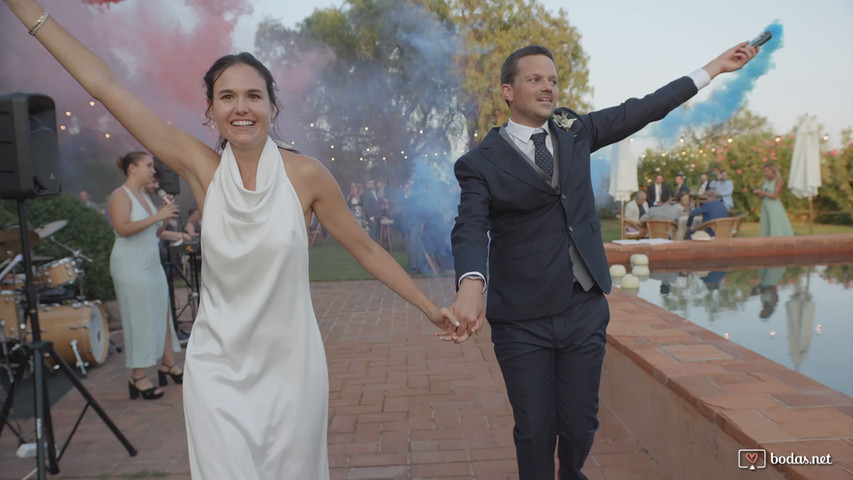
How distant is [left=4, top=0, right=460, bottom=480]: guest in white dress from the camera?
2010 mm

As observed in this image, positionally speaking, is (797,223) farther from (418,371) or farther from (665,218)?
(418,371)

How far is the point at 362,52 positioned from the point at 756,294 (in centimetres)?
1143

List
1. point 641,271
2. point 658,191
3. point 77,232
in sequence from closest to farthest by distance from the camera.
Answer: point 77,232, point 641,271, point 658,191

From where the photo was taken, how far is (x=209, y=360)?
6.75 feet

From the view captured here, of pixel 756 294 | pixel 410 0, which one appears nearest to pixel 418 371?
pixel 756 294

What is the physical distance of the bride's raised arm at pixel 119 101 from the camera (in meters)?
2.24

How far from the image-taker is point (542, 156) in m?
2.74

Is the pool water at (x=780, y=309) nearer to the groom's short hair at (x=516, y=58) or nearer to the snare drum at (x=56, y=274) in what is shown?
the groom's short hair at (x=516, y=58)

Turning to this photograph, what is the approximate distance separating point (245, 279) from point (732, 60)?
2.38m

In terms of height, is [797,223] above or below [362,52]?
below

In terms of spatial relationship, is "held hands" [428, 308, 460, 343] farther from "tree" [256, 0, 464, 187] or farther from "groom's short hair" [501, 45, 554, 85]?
"tree" [256, 0, 464, 187]

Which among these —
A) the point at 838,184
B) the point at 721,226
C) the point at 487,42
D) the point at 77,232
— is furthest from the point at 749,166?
the point at 77,232

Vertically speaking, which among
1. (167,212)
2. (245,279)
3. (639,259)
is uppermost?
(167,212)

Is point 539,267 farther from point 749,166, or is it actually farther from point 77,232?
point 749,166
